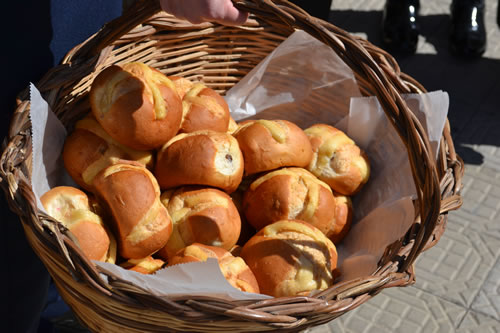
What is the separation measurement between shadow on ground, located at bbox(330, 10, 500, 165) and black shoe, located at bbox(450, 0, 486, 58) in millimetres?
37

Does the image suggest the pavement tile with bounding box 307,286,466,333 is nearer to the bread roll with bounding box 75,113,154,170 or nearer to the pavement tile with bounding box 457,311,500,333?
the pavement tile with bounding box 457,311,500,333

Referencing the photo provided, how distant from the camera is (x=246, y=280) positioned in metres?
0.89

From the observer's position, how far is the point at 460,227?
170 cm

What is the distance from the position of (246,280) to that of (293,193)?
0.24 meters

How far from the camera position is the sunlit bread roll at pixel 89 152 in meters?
1.05

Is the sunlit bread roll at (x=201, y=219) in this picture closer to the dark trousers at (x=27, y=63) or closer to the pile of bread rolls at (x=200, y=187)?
the pile of bread rolls at (x=200, y=187)

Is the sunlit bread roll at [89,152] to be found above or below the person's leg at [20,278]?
above

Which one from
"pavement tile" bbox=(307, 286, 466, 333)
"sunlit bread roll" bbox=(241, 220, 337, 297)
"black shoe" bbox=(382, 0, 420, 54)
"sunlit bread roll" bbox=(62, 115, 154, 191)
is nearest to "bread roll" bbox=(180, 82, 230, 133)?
"sunlit bread roll" bbox=(62, 115, 154, 191)

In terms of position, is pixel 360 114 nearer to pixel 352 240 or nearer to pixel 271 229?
pixel 352 240

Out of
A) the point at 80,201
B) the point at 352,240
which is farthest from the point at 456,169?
the point at 80,201

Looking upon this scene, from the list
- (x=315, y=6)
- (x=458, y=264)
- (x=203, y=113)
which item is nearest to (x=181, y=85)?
(x=203, y=113)

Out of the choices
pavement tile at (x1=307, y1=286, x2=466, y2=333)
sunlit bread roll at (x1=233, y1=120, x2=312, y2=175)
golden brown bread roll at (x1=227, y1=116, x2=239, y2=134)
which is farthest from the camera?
pavement tile at (x1=307, y1=286, x2=466, y2=333)

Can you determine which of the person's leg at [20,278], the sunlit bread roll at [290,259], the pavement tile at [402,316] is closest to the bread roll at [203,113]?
the sunlit bread roll at [290,259]

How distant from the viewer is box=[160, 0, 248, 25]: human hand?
0.92m
